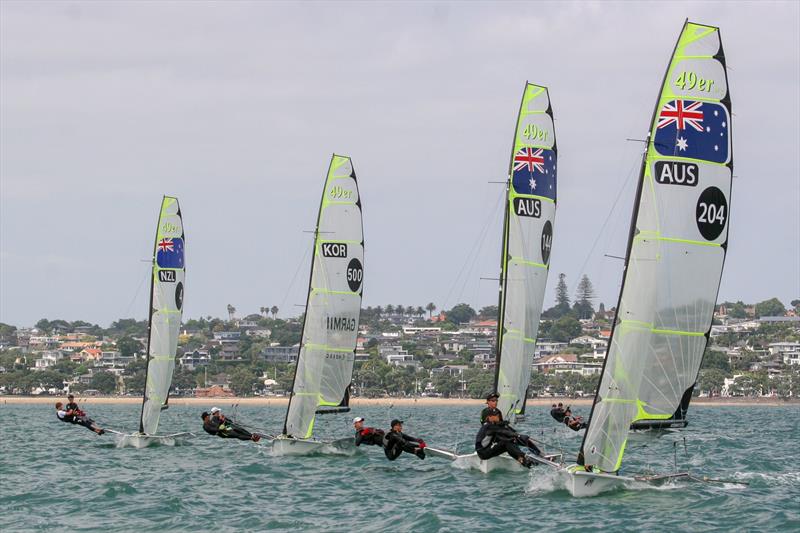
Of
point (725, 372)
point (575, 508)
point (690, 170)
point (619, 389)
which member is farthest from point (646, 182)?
point (725, 372)

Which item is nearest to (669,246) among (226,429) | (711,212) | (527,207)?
(711,212)

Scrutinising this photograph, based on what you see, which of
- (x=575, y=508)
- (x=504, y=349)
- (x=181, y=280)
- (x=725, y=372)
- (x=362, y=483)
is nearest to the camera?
(x=575, y=508)

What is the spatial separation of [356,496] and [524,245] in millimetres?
11453

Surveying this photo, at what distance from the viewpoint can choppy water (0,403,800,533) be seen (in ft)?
82.3

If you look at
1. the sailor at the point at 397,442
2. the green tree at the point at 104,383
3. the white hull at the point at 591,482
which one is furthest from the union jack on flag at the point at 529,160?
the green tree at the point at 104,383

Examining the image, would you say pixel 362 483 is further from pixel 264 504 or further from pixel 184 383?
pixel 184 383

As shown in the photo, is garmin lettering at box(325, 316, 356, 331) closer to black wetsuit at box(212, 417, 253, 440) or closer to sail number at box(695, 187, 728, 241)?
black wetsuit at box(212, 417, 253, 440)

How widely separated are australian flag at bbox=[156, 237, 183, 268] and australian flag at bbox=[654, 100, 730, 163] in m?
23.8

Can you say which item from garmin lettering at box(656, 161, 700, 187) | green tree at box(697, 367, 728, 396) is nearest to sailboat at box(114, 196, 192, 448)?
garmin lettering at box(656, 161, 700, 187)

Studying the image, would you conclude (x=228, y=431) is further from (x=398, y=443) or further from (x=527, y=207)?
(x=527, y=207)

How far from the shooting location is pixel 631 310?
2725 centimetres

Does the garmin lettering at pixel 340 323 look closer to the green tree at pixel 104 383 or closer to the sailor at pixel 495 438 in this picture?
the sailor at pixel 495 438

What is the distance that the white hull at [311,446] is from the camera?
39375 millimetres

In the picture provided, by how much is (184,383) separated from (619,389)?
165m
